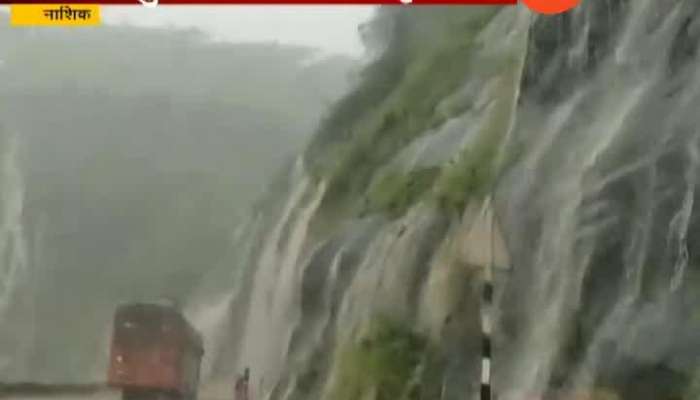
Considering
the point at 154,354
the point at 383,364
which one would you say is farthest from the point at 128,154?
the point at 383,364

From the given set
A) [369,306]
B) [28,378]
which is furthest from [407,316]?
[28,378]

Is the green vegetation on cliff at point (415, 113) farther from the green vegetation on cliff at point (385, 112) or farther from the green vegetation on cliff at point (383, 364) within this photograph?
the green vegetation on cliff at point (383, 364)

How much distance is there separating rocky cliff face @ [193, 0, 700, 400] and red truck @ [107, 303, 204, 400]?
1.2 inches

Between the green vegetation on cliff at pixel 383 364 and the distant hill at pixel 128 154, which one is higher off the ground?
the distant hill at pixel 128 154

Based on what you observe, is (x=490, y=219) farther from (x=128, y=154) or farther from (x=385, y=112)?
(x=128, y=154)

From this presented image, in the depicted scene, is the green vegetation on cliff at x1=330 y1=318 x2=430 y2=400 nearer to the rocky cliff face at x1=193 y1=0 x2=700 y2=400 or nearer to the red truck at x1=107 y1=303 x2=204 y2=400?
the rocky cliff face at x1=193 y1=0 x2=700 y2=400

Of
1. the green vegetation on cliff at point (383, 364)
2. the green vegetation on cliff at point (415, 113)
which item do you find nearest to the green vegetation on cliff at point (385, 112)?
the green vegetation on cliff at point (415, 113)

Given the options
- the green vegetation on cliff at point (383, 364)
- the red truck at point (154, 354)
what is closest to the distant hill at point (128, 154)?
the red truck at point (154, 354)

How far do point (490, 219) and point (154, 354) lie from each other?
0.37 m

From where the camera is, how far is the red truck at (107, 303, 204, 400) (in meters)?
0.93

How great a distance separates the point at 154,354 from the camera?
3.08 feet

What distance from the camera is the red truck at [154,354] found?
3.05 ft

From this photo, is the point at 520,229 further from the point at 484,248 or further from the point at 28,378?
the point at 28,378

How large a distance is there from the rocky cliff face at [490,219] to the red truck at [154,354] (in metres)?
0.03
